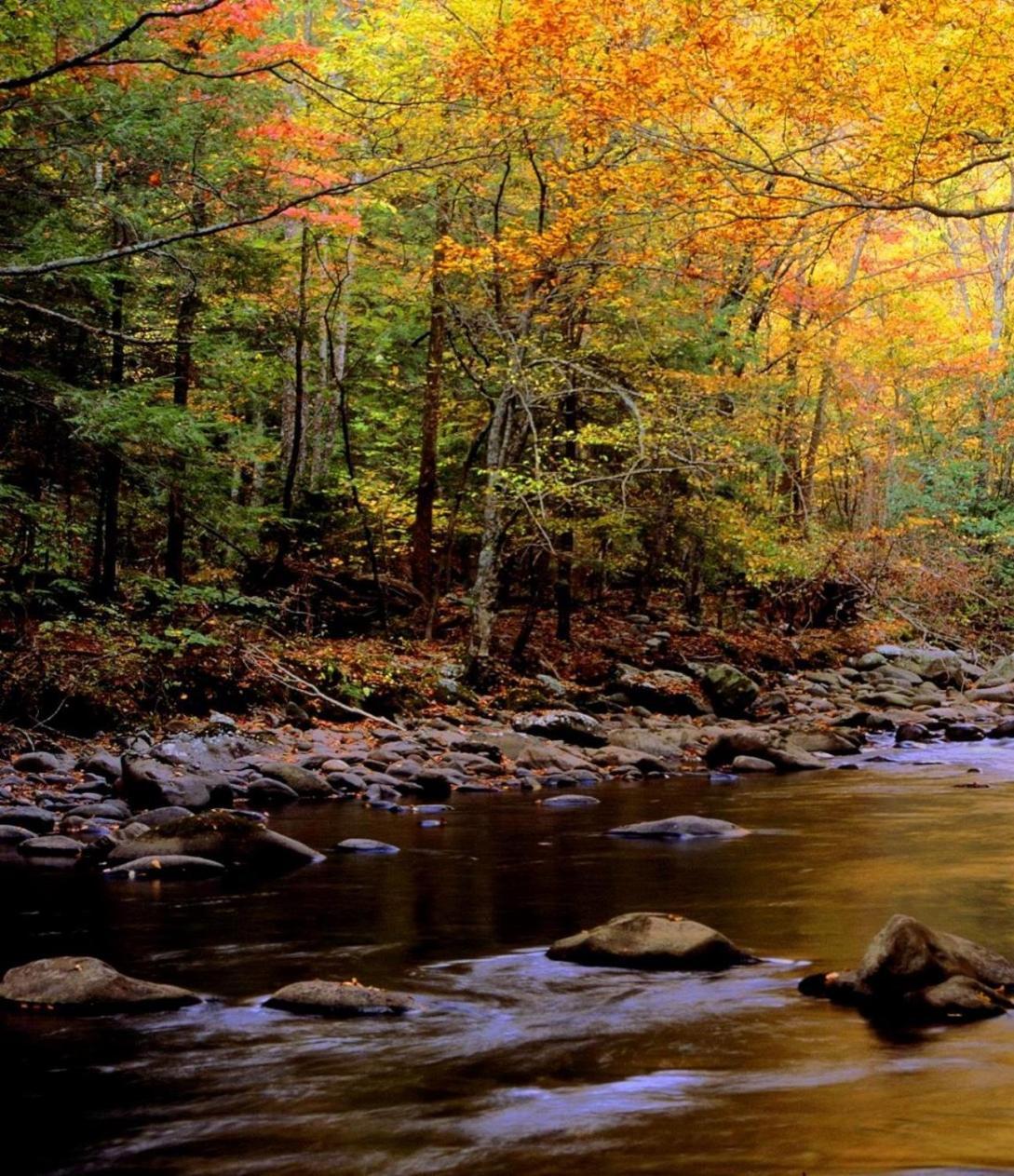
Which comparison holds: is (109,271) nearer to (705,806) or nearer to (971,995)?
(705,806)

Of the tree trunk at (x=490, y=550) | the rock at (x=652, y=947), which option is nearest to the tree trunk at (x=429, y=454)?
the tree trunk at (x=490, y=550)

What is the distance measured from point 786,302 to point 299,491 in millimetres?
9018

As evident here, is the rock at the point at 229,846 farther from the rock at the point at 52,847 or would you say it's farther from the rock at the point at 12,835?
the rock at the point at 12,835

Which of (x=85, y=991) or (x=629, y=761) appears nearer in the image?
(x=85, y=991)

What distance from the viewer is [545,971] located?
528 cm

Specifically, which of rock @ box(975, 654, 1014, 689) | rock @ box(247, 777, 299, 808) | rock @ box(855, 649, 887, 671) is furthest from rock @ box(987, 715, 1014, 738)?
rock @ box(247, 777, 299, 808)

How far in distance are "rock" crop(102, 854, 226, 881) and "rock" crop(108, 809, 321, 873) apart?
138 mm

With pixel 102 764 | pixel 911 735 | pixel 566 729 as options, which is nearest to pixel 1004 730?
pixel 911 735

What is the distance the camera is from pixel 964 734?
15.3m

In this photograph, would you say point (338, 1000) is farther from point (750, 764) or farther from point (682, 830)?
point (750, 764)

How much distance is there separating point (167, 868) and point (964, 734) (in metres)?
11.1

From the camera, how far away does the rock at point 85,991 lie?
15.1 ft

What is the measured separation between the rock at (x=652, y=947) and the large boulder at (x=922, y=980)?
59 cm

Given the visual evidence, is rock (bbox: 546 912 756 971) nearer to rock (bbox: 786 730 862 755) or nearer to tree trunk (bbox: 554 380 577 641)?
rock (bbox: 786 730 862 755)
